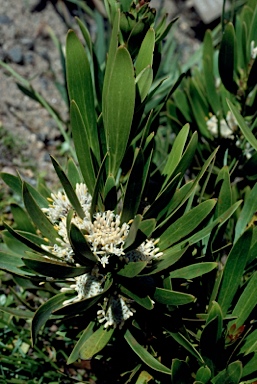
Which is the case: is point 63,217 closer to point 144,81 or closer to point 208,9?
point 144,81

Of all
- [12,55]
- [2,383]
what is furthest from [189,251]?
[12,55]

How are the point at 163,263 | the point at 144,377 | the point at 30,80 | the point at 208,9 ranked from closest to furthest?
the point at 163,263 → the point at 144,377 → the point at 30,80 → the point at 208,9

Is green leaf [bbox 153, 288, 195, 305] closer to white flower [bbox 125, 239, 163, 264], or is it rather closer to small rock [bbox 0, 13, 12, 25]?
white flower [bbox 125, 239, 163, 264]

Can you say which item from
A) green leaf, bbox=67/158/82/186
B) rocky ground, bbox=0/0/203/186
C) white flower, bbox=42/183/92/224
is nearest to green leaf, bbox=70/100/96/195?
white flower, bbox=42/183/92/224

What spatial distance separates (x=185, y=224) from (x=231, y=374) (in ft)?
1.10

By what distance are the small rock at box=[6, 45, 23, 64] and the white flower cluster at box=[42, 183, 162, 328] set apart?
144cm

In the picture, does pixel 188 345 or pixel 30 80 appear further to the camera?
pixel 30 80

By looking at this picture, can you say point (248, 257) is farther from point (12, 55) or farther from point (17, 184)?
point (12, 55)

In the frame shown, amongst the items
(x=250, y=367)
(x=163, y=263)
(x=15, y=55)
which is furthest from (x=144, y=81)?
(x=15, y=55)

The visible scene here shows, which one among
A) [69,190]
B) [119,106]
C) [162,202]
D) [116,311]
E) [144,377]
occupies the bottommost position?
[144,377]

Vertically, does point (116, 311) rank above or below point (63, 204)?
below

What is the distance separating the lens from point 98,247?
3.61 ft

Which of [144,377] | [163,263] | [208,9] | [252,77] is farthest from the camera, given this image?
[208,9]

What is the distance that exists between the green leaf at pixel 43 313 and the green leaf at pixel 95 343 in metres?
0.12
